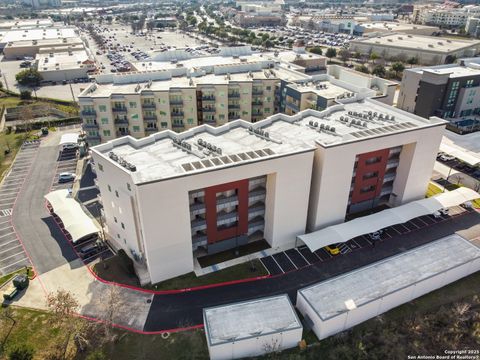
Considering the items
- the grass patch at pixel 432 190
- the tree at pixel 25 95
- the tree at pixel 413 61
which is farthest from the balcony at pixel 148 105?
the tree at pixel 413 61

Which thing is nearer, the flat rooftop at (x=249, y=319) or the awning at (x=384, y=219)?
the flat rooftop at (x=249, y=319)

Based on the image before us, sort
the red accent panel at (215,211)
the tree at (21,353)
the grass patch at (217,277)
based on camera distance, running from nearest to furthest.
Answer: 1. the tree at (21,353)
2. the grass patch at (217,277)
3. the red accent panel at (215,211)

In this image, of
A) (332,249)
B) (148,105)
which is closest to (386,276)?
(332,249)

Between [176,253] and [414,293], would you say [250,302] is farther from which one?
[414,293]

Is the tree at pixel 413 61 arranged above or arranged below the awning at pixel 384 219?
above

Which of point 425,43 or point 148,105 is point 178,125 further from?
point 425,43

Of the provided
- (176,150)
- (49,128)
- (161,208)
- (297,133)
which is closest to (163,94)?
(176,150)

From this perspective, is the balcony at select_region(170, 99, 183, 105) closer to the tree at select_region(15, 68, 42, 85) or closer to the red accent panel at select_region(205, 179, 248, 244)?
the red accent panel at select_region(205, 179, 248, 244)

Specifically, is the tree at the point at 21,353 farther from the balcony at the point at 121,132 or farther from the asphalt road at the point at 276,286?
the balcony at the point at 121,132
